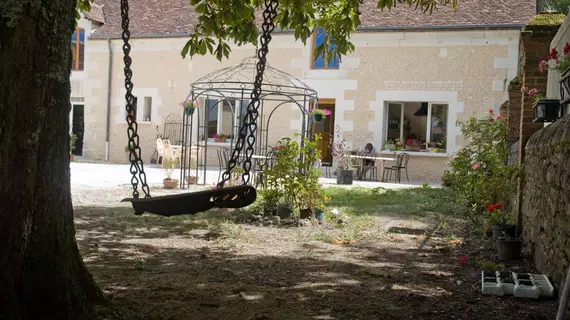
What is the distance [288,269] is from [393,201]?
5.71m

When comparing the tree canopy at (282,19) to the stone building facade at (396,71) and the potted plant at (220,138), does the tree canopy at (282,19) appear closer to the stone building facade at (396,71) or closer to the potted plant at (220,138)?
the stone building facade at (396,71)

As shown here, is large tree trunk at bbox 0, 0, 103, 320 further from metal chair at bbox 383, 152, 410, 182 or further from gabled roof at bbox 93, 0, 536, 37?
gabled roof at bbox 93, 0, 536, 37

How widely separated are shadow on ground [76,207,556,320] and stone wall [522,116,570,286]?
42cm

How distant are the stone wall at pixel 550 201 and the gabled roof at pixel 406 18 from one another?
10.8 m

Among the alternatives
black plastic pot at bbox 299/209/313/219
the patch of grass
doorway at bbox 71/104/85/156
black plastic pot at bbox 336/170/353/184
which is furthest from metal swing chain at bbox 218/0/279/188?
doorway at bbox 71/104/85/156

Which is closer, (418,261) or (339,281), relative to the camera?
(339,281)

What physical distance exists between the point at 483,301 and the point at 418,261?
4.57 feet

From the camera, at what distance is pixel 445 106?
1645cm

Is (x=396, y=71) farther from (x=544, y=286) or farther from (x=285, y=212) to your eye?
(x=544, y=286)

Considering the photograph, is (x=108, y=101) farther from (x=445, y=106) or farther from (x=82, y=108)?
(x=445, y=106)

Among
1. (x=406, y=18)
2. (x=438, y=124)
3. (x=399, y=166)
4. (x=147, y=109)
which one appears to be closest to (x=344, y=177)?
(x=399, y=166)

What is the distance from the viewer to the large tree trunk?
254 cm

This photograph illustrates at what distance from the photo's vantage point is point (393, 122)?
17.0 meters

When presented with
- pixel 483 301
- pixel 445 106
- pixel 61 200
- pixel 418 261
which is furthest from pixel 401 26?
pixel 61 200
